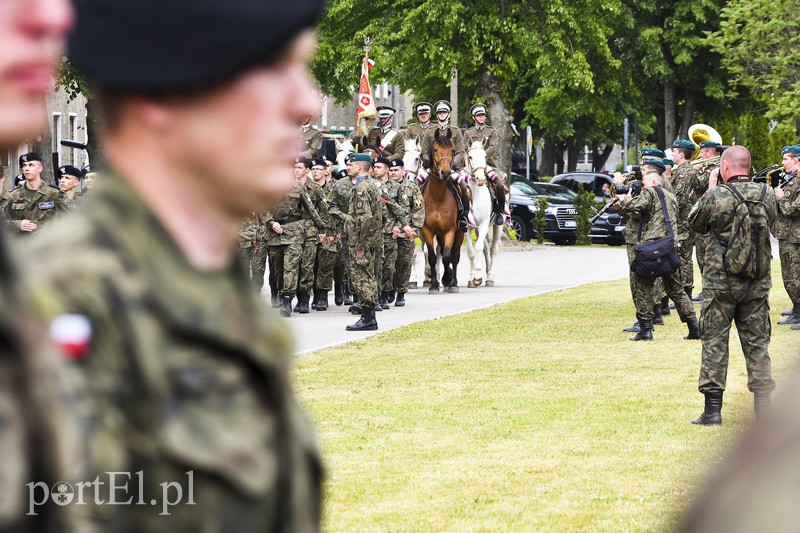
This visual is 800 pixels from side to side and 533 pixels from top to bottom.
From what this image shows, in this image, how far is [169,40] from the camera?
144cm

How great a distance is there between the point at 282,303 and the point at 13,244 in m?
19.3

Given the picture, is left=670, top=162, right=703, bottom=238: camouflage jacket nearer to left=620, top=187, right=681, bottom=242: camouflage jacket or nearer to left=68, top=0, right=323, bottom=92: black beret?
left=620, top=187, right=681, bottom=242: camouflage jacket

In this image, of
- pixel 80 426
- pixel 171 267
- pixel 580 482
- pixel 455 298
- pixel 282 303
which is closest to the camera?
pixel 80 426

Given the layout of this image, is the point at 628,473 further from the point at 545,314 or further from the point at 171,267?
the point at 545,314

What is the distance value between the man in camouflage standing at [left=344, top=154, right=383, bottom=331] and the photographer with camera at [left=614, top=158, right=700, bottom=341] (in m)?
3.00

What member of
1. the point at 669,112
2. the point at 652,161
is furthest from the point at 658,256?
the point at 669,112

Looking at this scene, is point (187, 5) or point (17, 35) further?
point (187, 5)

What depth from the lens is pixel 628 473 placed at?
31.3 feet

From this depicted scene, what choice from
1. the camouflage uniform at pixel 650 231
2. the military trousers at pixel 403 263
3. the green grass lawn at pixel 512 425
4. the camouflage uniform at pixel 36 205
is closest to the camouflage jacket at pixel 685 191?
the green grass lawn at pixel 512 425

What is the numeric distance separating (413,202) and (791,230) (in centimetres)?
548

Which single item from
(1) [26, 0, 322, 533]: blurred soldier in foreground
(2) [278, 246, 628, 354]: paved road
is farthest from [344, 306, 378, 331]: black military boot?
(1) [26, 0, 322, 533]: blurred soldier in foreground

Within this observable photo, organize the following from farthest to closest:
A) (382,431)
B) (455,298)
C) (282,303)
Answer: (455,298)
(282,303)
(382,431)

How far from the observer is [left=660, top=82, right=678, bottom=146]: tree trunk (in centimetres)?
5372

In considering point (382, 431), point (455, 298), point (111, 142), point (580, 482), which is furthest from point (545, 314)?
point (111, 142)
